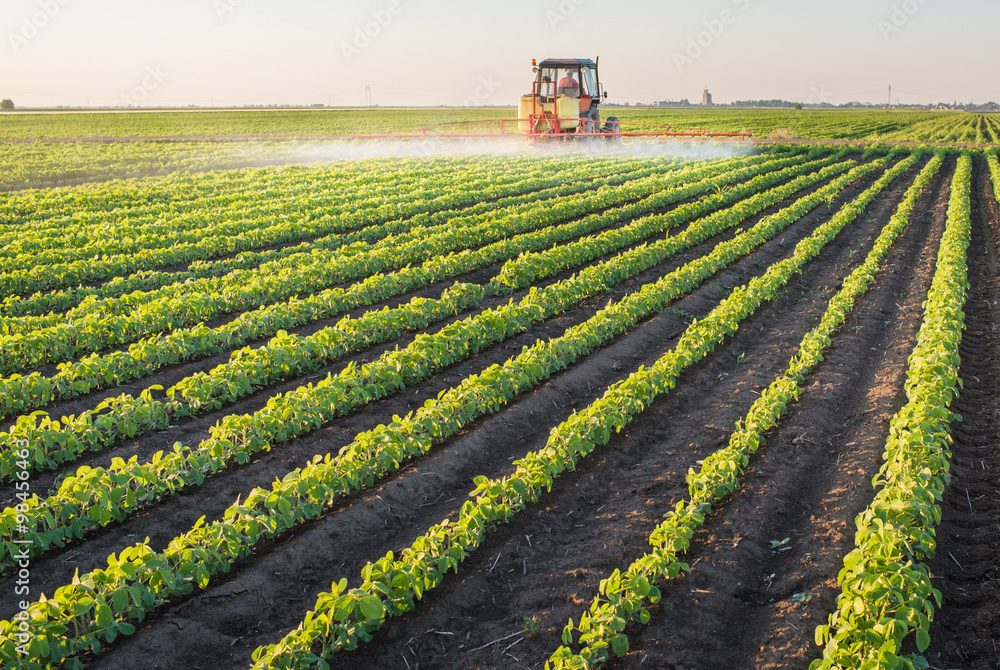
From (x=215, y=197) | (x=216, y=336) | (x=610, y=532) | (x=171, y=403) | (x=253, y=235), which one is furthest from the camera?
(x=215, y=197)

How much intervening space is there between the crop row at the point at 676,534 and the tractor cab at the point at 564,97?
22249mm

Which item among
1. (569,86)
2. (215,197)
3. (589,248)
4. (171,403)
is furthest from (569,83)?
(171,403)

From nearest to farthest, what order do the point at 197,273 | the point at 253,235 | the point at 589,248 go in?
the point at 197,273 → the point at 589,248 → the point at 253,235

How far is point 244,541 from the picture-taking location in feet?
15.2

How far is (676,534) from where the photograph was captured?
445 cm

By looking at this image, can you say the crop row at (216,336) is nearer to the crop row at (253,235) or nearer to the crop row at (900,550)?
the crop row at (253,235)

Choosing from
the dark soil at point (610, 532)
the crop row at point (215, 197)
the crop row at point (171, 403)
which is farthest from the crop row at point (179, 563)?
the crop row at point (215, 197)

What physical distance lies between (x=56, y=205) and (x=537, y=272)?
14536 millimetres

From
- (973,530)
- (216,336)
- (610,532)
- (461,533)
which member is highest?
(216,336)

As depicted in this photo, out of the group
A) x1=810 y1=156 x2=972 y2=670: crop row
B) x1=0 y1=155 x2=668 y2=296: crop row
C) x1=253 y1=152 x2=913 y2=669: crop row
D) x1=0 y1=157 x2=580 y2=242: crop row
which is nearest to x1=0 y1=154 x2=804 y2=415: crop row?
x1=0 y1=155 x2=668 y2=296: crop row

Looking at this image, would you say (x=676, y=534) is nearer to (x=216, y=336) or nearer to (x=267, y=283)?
(x=216, y=336)

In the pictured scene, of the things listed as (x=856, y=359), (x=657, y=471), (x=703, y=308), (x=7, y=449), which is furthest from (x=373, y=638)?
(x=703, y=308)

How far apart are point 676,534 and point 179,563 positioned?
3.06m

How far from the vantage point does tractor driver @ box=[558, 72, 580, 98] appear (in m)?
28.8
